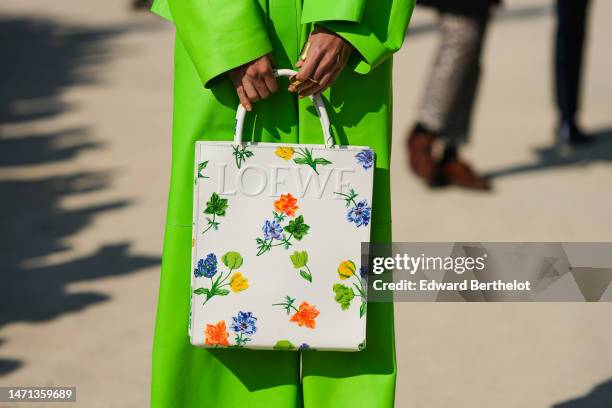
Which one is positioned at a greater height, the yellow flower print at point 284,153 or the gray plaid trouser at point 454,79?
the gray plaid trouser at point 454,79

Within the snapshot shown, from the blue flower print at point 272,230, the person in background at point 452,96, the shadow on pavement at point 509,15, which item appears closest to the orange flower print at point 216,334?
the blue flower print at point 272,230

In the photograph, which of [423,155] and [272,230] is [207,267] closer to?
[272,230]

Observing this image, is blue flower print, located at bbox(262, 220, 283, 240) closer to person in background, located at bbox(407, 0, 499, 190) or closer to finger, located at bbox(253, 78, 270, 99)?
finger, located at bbox(253, 78, 270, 99)

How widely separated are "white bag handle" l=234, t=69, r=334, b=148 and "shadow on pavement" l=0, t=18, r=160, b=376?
5.00 ft

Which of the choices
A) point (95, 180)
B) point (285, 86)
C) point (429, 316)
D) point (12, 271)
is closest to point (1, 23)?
point (95, 180)

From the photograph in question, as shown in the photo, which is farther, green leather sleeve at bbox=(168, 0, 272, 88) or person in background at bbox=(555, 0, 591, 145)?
person in background at bbox=(555, 0, 591, 145)

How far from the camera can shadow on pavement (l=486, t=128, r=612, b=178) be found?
5.57 meters

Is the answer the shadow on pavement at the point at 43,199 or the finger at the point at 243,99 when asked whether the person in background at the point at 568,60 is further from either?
the finger at the point at 243,99

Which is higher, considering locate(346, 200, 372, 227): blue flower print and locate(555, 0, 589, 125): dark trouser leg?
locate(555, 0, 589, 125): dark trouser leg

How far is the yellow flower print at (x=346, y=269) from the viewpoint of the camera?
2223 millimetres

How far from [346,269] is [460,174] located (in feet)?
10.1

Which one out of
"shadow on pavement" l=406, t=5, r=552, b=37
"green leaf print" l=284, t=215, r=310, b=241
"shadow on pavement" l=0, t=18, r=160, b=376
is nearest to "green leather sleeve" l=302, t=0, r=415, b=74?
"green leaf print" l=284, t=215, r=310, b=241

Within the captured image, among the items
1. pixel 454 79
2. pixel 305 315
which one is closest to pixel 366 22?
pixel 305 315

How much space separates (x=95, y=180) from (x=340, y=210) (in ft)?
10.7
